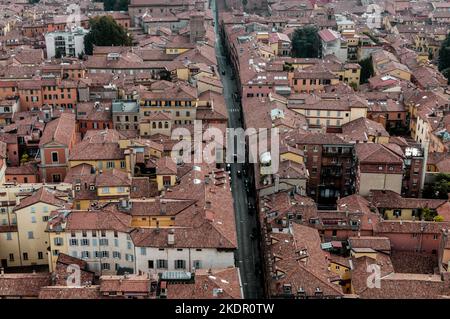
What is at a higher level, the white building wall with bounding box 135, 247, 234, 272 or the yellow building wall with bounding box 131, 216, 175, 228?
the yellow building wall with bounding box 131, 216, 175, 228

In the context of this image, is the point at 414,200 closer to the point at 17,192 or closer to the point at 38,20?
the point at 17,192

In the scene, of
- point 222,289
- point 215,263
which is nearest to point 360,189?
point 215,263

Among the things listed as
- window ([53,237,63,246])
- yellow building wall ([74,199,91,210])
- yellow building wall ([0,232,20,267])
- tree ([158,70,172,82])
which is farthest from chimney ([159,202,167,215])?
tree ([158,70,172,82])

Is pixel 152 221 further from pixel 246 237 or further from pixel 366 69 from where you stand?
pixel 366 69

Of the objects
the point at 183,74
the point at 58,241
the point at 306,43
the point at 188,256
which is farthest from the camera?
the point at 306,43

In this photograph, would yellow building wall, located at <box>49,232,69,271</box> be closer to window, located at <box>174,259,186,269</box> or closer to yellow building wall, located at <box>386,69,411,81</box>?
window, located at <box>174,259,186,269</box>

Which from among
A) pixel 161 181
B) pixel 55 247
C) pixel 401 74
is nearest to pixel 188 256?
pixel 55 247
